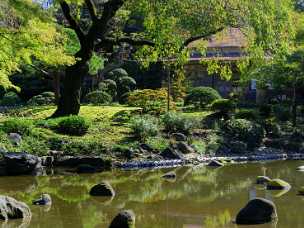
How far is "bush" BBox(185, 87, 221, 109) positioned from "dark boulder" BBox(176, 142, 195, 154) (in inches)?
407

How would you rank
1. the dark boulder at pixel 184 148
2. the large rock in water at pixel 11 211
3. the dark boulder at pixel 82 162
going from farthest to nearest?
the dark boulder at pixel 184 148 → the dark boulder at pixel 82 162 → the large rock in water at pixel 11 211

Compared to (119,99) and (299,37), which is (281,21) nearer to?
(299,37)

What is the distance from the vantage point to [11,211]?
33.6 feet

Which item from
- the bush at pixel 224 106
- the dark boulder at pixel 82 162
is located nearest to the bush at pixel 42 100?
the bush at pixel 224 106

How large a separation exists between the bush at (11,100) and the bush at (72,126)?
57.5 ft

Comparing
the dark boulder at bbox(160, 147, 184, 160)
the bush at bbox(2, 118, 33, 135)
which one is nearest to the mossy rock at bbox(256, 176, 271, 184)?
the dark boulder at bbox(160, 147, 184, 160)

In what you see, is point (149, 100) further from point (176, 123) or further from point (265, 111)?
point (176, 123)

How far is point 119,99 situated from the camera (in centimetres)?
3625

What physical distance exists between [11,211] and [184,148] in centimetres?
1077

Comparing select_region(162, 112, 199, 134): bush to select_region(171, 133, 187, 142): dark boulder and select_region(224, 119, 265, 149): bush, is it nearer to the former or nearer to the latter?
select_region(171, 133, 187, 142): dark boulder

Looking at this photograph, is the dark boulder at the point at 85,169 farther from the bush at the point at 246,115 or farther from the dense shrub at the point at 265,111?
the dense shrub at the point at 265,111

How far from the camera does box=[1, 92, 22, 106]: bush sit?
37.1 metres

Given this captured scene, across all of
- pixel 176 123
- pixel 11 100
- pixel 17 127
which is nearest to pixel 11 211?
pixel 17 127

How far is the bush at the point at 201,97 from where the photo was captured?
30797 millimetres
